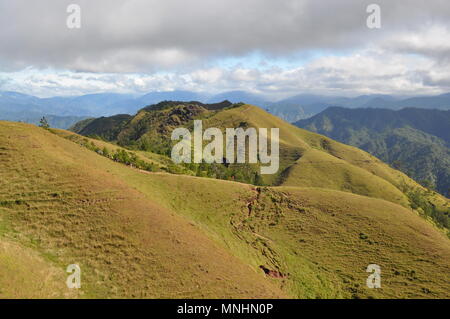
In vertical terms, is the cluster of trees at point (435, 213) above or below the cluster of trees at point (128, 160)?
below

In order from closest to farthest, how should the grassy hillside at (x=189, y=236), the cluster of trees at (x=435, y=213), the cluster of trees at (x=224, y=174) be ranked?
the grassy hillside at (x=189, y=236), the cluster of trees at (x=224, y=174), the cluster of trees at (x=435, y=213)

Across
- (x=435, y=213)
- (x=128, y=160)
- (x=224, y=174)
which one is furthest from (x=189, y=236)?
(x=435, y=213)

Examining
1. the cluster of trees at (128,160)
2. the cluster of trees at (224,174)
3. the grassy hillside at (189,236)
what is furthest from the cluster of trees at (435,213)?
the cluster of trees at (128,160)

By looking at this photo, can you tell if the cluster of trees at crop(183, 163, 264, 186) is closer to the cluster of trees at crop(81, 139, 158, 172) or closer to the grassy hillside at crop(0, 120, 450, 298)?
the cluster of trees at crop(81, 139, 158, 172)

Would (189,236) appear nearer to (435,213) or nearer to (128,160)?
(128,160)

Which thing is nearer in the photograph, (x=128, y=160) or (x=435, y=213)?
(x=128, y=160)

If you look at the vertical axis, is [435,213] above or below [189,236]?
below

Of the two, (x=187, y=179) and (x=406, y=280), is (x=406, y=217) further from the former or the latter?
(x=187, y=179)

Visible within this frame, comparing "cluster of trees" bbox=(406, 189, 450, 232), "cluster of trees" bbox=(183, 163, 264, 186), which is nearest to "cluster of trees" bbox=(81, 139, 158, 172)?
"cluster of trees" bbox=(183, 163, 264, 186)

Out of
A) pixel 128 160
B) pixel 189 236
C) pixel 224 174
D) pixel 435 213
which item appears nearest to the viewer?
pixel 189 236

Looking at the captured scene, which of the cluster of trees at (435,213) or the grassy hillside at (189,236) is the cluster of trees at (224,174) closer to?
the grassy hillside at (189,236)

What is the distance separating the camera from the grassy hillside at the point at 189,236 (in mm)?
29953

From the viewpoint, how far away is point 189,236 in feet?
123
